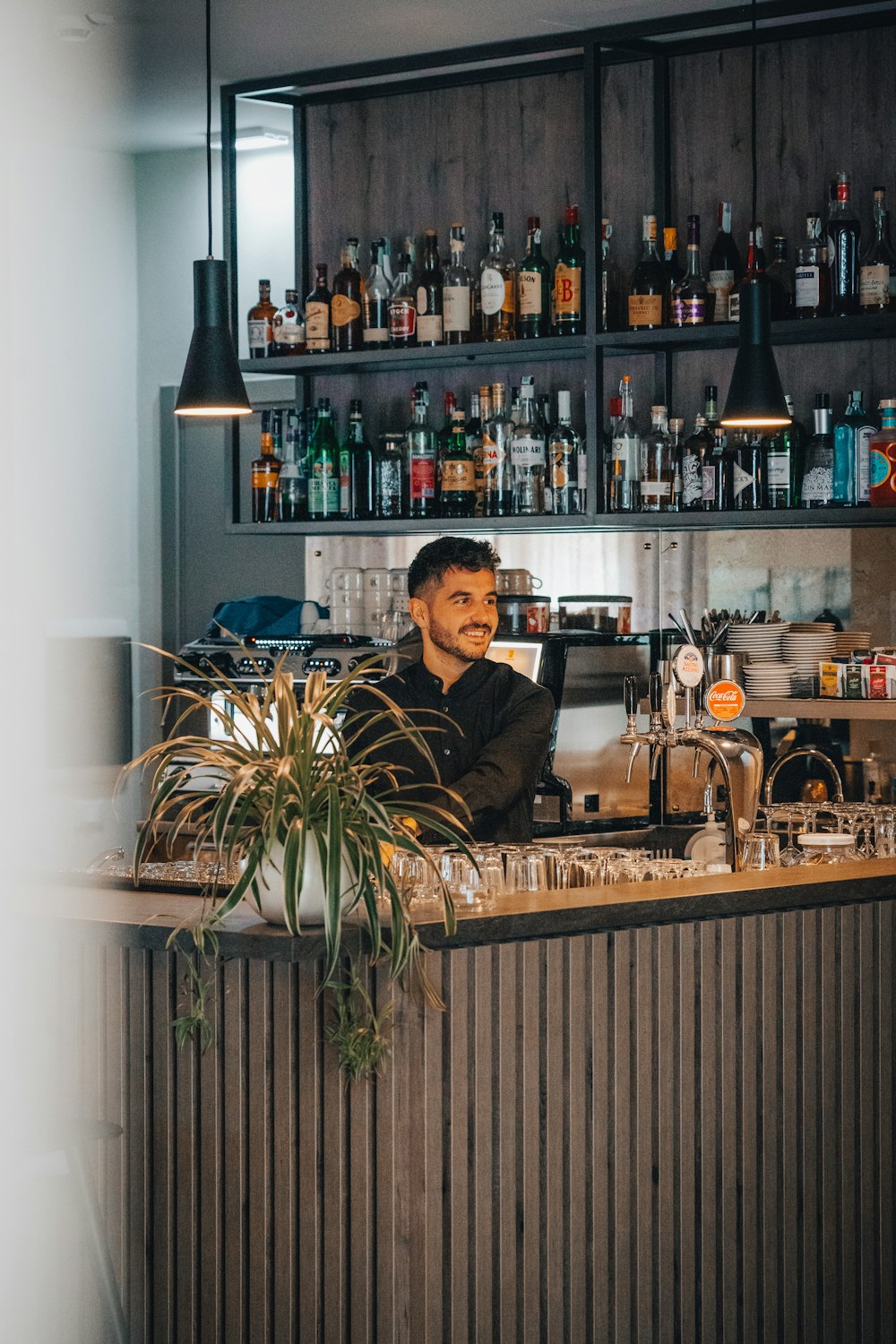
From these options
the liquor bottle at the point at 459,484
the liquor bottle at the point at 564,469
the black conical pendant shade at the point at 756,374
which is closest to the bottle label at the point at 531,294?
the liquor bottle at the point at 564,469

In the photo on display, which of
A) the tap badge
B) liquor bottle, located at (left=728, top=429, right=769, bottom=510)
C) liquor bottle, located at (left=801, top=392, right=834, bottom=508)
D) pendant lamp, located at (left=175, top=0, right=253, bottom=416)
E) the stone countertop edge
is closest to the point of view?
the stone countertop edge

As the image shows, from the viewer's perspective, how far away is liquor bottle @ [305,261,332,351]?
16.8ft

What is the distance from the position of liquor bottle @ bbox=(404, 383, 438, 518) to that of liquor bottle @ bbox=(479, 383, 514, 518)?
0.17 meters

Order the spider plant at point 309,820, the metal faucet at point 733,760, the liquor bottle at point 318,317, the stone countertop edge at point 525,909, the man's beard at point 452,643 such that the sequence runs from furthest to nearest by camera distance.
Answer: the liquor bottle at point 318,317 → the man's beard at point 452,643 → the metal faucet at point 733,760 → the stone countertop edge at point 525,909 → the spider plant at point 309,820

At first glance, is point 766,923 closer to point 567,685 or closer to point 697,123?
point 567,685

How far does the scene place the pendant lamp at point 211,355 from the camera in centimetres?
356

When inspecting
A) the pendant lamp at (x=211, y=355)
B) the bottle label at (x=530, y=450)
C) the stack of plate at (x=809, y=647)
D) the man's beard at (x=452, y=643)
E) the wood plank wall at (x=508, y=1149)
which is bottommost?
the wood plank wall at (x=508, y=1149)

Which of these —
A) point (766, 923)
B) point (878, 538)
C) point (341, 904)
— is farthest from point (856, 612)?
point (341, 904)

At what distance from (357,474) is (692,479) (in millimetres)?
1100

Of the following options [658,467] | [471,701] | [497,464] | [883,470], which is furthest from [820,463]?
[471,701]

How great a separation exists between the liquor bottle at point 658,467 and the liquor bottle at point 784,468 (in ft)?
0.96

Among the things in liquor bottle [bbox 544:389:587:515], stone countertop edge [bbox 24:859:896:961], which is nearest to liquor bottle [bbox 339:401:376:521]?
liquor bottle [bbox 544:389:587:515]

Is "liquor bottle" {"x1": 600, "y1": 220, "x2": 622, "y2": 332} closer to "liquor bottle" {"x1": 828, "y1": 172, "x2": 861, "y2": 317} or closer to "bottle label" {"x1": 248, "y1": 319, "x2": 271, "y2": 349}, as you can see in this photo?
"liquor bottle" {"x1": 828, "y1": 172, "x2": 861, "y2": 317}

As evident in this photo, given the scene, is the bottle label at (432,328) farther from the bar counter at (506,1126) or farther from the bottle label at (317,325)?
the bar counter at (506,1126)
